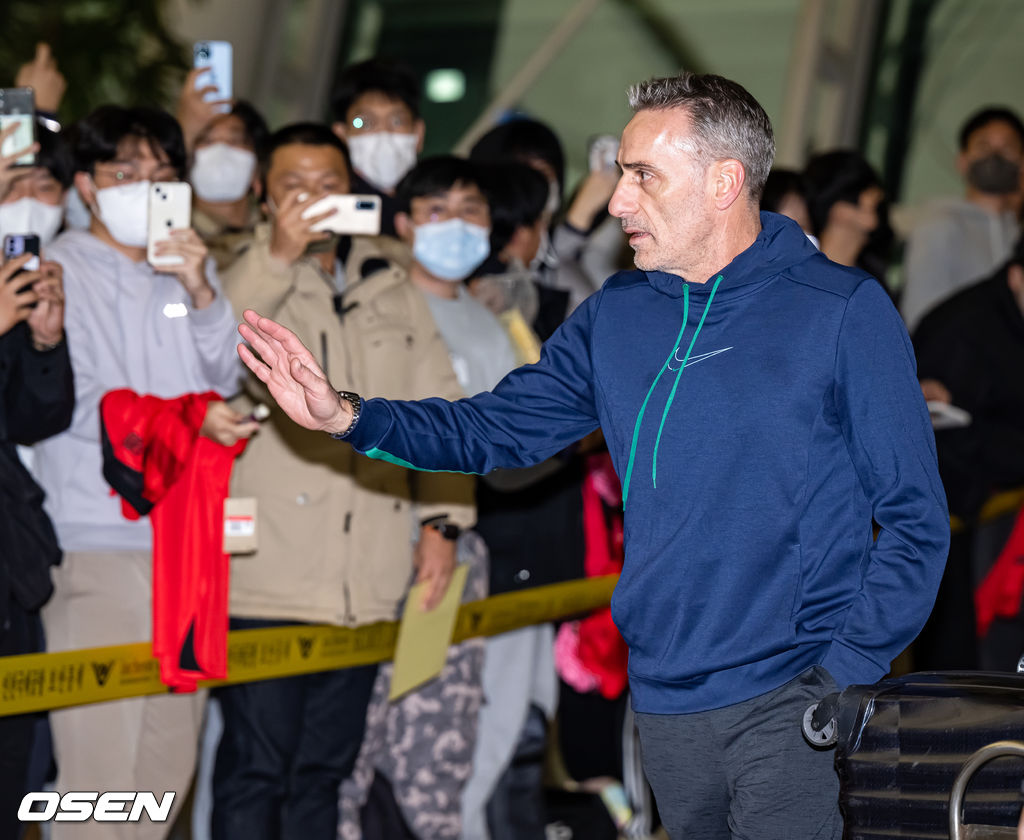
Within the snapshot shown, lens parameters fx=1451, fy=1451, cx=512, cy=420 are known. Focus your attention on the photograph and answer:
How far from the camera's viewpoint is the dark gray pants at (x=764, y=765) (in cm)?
249

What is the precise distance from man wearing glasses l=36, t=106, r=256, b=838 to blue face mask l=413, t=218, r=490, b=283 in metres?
0.69

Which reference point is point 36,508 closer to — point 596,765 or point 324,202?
point 324,202

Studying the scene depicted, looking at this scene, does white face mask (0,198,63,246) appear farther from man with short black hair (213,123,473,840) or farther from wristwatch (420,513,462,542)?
wristwatch (420,513,462,542)

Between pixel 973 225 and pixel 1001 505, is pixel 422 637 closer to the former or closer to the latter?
pixel 1001 505

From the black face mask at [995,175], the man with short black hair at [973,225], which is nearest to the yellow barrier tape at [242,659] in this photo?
the man with short black hair at [973,225]

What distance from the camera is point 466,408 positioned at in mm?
2881

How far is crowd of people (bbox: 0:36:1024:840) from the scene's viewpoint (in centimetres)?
252

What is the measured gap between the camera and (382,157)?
16.0ft

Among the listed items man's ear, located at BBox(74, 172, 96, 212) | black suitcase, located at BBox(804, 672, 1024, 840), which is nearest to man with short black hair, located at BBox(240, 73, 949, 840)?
black suitcase, located at BBox(804, 672, 1024, 840)

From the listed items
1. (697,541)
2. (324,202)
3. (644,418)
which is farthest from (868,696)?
(324,202)

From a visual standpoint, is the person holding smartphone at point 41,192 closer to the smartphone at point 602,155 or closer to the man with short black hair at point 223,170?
the man with short black hair at point 223,170

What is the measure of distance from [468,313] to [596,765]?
172 cm

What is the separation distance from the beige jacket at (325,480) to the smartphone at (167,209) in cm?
26

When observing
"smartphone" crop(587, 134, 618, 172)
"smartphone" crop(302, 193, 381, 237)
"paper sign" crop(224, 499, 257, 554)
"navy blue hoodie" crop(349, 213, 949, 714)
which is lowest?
"paper sign" crop(224, 499, 257, 554)
